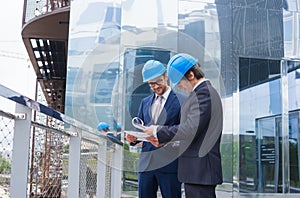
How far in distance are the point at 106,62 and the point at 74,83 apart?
41cm

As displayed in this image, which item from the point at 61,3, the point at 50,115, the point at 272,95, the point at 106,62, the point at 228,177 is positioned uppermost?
the point at 61,3

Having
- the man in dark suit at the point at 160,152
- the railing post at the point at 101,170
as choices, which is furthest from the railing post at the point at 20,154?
the railing post at the point at 101,170

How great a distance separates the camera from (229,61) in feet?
15.1

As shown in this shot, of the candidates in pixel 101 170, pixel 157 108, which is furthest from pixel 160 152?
pixel 101 170

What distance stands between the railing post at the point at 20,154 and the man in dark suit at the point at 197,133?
→ 1.93ft

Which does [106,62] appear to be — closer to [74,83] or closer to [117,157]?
[74,83]

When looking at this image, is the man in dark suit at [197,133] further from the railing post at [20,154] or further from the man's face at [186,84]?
the railing post at [20,154]

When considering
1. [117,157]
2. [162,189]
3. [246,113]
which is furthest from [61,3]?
[162,189]

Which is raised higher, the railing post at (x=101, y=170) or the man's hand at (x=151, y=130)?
the man's hand at (x=151, y=130)

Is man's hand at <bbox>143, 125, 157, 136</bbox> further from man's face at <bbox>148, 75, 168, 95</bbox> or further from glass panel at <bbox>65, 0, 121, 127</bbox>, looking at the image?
glass panel at <bbox>65, 0, 121, 127</bbox>

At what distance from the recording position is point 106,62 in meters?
4.62

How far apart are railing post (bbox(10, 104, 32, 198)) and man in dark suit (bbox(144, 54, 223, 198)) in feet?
1.93

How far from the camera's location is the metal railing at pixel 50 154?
3.81ft

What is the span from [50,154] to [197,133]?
1341 millimetres
